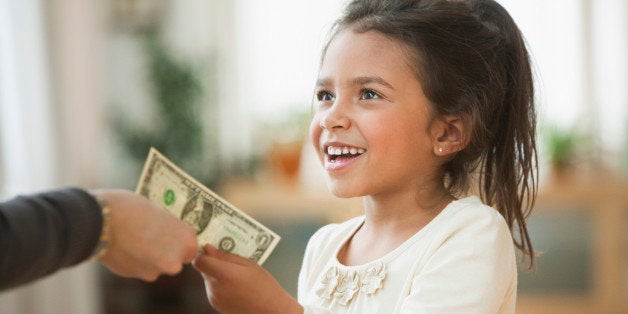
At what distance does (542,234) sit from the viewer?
561cm

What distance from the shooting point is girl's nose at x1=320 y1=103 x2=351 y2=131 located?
1665 mm

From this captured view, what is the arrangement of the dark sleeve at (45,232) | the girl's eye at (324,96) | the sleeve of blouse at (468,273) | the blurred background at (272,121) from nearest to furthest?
the dark sleeve at (45,232) < the sleeve of blouse at (468,273) < the girl's eye at (324,96) < the blurred background at (272,121)

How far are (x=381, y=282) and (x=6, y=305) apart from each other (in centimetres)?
270

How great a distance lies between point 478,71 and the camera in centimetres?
172

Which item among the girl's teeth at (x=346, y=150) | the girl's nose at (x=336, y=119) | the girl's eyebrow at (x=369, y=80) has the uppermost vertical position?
the girl's eyebrow at (x=369, y=80)

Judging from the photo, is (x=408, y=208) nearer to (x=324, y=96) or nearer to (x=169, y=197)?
(x=324, y=96)

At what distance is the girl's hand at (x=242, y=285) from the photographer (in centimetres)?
156

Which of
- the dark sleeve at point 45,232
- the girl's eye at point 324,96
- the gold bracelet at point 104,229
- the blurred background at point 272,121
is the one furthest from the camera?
the blurred background at point 272,121

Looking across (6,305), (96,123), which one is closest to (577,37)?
(96,123)

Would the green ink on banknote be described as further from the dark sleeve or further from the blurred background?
the blurred background

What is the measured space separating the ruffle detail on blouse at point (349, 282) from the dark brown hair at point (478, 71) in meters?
0.31

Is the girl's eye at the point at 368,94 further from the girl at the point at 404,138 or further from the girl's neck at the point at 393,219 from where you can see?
the girl's neck at the point at 393,219

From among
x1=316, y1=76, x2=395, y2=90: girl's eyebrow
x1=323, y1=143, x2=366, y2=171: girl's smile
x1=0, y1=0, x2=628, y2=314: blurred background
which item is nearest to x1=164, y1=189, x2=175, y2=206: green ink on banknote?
x1=323, y1=143, x2=366, y2=171: girl's smile

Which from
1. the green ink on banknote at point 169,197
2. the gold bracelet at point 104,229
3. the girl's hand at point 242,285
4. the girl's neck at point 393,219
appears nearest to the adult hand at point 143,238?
the gold bracelet at point 104,229
